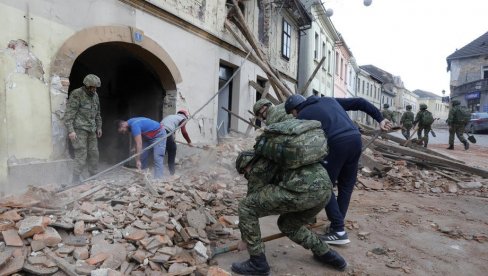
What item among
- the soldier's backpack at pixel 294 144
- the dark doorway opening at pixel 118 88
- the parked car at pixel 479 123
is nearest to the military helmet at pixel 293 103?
the soldier's backpack at pixel 294 144

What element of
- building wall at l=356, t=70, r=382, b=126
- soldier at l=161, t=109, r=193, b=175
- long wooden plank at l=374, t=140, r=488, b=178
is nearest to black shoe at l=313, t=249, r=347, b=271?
soldier at l=161, t=109, r=193, b=175

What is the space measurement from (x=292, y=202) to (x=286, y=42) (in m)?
11.6

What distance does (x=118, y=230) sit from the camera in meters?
3.22

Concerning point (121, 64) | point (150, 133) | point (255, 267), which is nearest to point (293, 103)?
point (255, 267)

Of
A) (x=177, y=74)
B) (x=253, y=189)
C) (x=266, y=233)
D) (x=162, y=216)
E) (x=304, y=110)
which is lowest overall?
(x=266, y=233)

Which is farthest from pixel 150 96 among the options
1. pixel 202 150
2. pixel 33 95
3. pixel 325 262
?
pixel 325 262

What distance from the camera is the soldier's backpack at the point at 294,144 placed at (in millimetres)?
2514

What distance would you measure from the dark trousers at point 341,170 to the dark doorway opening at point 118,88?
4848 millimetres

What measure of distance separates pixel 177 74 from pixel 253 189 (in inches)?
188

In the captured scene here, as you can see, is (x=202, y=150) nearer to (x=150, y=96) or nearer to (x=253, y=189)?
(x=150, y=96)

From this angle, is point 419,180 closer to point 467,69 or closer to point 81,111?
point 81,111

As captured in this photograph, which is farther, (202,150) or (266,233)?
(202,150)

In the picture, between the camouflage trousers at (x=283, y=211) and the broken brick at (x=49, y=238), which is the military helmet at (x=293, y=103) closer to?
the camouflage trousers at (x=283, y=211)

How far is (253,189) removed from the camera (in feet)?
9.34
